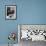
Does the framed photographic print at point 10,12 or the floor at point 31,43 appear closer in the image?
the floor at point 31,43

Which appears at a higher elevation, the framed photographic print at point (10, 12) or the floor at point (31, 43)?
the framed photographic print at point (10, 12)

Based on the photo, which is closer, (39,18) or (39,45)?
(39,45)

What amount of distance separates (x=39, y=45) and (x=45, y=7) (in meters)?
1.34

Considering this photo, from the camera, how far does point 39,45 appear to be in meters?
4.16

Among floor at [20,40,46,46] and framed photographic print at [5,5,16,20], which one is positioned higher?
framed photographic print at [5,5,16,20]

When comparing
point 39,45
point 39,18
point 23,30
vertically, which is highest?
point 39,18

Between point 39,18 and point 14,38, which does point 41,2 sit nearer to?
point 39,18

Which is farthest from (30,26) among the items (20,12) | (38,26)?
(20,12)

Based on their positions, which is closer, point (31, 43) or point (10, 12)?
point (31, 43)

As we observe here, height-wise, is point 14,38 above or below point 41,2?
below

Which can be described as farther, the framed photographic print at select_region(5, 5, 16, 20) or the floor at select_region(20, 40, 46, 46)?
the framed photographic print at select_region(5, 5, 16, 20)

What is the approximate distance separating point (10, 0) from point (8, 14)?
49cm

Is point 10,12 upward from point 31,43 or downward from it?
upward

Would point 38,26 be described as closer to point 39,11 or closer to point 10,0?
point 39,11
